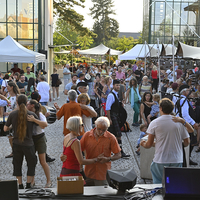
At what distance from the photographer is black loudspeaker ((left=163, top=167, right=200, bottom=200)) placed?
10.6ft

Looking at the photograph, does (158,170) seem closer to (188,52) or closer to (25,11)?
(188,52)

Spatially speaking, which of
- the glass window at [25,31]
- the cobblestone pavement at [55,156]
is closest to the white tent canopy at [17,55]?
the cobblestone pavement at [55,156]

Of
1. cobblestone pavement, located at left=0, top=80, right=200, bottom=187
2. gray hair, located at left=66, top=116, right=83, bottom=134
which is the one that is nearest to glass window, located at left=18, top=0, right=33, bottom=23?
cobblestone pavement, located at left=0, top=80, right=200, bottom=187

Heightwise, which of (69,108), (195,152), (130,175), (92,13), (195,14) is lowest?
(195,152)

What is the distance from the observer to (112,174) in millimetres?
3652

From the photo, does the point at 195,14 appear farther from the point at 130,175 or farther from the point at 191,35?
the point at 130,175

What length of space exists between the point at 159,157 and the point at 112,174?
3.29 feet

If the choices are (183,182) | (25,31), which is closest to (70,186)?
(183,182)

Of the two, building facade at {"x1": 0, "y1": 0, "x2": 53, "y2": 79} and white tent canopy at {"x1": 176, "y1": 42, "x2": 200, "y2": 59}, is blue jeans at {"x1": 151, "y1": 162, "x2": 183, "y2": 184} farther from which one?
building facade at {"x1": 0, "y1": 0, "x2": 53, "y2": 79}

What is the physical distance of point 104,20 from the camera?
3250 inches

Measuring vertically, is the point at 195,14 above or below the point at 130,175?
above

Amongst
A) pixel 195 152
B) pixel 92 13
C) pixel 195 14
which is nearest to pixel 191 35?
pixel 195 14

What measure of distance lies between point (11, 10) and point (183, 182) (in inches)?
861

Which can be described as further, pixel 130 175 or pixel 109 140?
pixel 109 140
